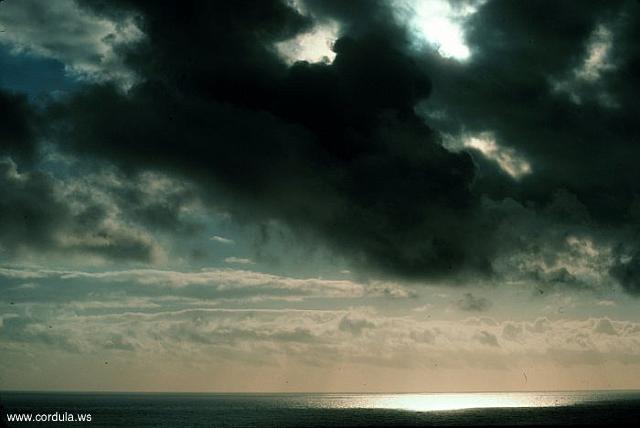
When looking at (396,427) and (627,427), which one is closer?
(627,427)

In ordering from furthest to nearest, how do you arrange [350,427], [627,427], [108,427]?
[108,427], [350,427], [627,427]

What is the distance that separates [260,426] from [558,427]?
7309 centimetres

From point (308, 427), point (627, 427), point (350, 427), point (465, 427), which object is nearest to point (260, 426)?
point (308, 427)

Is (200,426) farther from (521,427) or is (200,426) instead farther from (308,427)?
(521,427)

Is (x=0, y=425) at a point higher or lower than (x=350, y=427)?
higher

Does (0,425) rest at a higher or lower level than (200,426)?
higher

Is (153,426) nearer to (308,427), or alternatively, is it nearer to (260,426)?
(260,426)

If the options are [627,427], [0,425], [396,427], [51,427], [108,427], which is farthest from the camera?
[108,427]

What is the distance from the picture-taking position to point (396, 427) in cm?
12706

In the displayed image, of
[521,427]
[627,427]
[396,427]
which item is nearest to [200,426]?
[396,427]

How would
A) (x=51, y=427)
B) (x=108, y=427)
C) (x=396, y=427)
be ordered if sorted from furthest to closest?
(x=108, y=427) → (x=51, y=427) → (x=396, y=427)

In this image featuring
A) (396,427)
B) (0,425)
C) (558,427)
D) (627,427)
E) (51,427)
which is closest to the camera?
(0,425)

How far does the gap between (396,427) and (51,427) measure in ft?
278

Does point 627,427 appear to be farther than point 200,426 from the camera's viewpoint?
No
